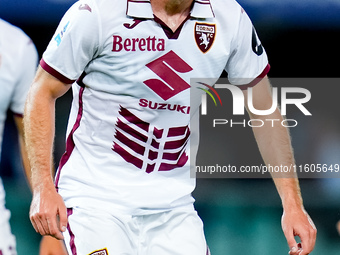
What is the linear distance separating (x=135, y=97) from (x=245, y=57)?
16.8 inches

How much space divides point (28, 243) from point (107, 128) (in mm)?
1035

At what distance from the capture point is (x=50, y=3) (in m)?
3.07

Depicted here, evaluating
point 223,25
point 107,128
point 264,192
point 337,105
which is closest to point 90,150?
point 107,128

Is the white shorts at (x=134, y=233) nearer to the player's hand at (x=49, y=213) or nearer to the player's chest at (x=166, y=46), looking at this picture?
the player's hand at (x=49, y=213)

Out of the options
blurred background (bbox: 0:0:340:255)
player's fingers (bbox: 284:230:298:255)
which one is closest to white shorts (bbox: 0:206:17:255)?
blurred background (bbox: 0:0:340:255)

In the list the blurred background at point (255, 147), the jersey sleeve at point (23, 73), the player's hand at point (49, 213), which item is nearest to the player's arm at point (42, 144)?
the player's hand at point (49, 213)

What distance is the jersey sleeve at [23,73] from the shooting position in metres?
2.96

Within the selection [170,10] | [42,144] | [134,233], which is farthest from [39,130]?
[170,10]

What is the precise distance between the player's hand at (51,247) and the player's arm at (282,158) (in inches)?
38.1

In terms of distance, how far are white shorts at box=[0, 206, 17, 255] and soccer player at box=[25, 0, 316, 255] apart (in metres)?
0.57

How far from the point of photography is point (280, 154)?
2549mm

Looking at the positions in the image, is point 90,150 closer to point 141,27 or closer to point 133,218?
point 133,218

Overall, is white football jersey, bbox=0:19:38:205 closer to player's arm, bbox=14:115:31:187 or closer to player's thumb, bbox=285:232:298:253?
player's arm, bbox=14:115:31:187

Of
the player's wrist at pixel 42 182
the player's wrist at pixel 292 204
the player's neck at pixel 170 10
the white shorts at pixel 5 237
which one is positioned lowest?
the white shorts at pixel 5 237
